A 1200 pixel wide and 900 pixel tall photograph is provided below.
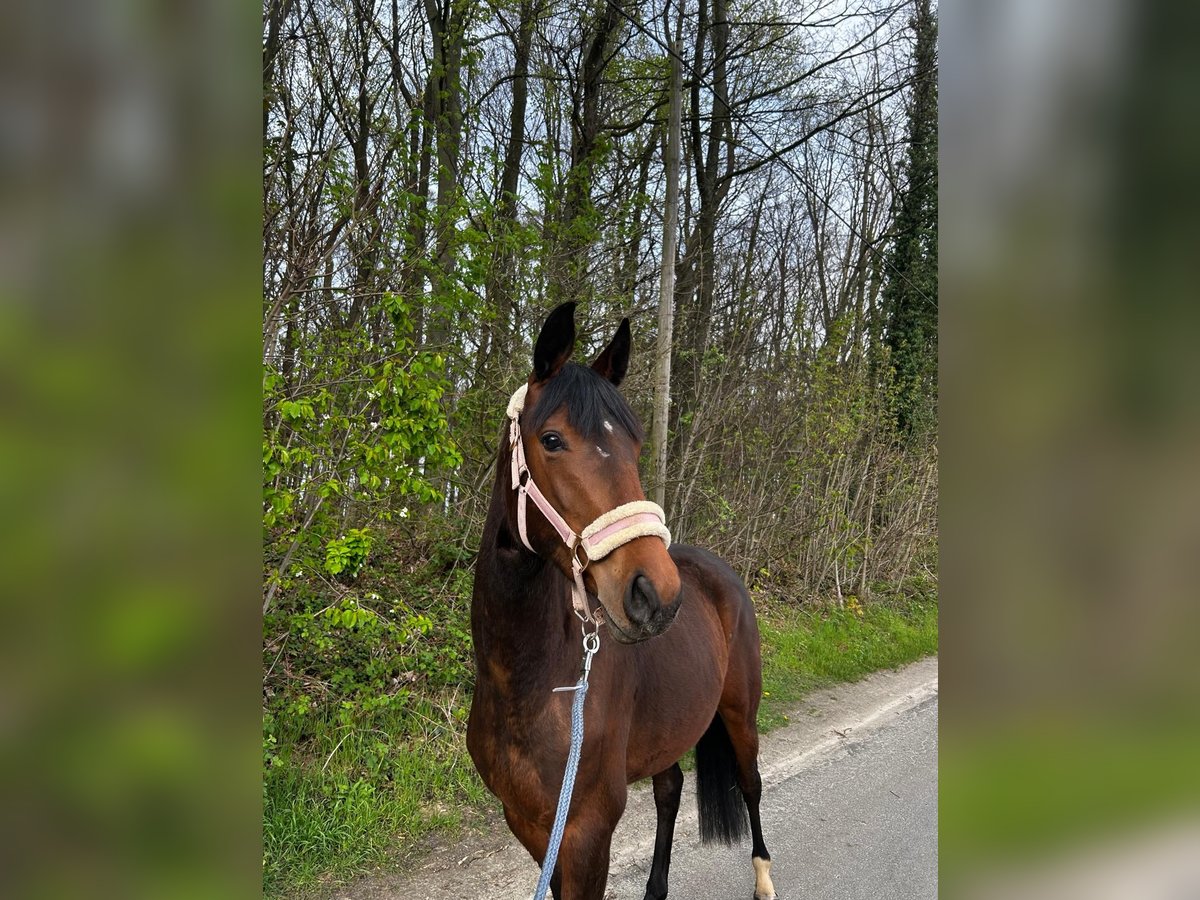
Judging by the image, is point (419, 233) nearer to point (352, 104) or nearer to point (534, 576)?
point (352, 104)

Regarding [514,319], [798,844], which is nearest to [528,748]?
[798,844]

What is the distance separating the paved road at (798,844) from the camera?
10.1 ft

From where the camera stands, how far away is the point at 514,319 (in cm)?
558

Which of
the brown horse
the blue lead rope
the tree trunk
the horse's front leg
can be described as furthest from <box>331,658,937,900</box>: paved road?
the tree trunk

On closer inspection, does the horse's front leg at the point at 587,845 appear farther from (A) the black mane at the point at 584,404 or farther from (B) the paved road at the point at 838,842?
(B) the paved road at the point at 838,842

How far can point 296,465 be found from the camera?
3.34m

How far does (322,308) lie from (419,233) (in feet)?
3.63

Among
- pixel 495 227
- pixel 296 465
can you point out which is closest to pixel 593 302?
pixel 495 227

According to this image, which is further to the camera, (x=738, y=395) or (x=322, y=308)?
(x=738, y=395)

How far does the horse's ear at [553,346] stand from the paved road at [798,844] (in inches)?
95.2

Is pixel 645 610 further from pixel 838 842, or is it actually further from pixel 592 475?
pixel 838 842

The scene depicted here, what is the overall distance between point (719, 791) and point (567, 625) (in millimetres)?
1810

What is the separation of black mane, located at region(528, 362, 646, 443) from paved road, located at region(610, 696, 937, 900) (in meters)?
2.44
